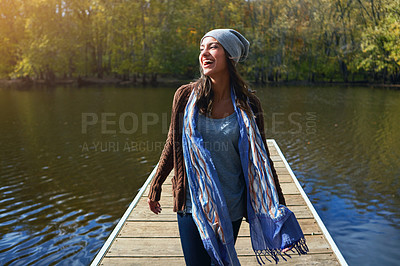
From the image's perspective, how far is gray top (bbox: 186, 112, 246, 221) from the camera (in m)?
1.88

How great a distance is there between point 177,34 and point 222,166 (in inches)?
1617

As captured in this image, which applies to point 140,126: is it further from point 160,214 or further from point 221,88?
point 221,88

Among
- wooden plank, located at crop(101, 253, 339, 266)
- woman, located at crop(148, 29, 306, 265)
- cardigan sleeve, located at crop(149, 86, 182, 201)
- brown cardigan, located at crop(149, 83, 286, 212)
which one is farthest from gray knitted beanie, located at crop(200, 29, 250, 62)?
wooden plank, located at crop(101, 253, 339, 266)

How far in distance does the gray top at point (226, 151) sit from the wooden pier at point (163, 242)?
163cm

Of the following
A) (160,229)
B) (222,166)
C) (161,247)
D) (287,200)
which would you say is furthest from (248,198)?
(287,200)

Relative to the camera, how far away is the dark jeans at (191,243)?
190cm

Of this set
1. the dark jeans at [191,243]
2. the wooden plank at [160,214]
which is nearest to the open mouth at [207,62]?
the dark jeans at [191,243]

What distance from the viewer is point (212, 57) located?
1862 mm

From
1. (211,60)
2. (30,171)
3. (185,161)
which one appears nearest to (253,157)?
(185,161)

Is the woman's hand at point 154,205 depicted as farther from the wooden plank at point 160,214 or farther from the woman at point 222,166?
the wooden plank at point 160,214

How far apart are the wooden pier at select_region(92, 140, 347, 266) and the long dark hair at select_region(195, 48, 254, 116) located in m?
1.90

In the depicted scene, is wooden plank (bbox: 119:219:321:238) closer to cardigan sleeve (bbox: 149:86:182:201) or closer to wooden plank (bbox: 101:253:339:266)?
wooden plank (bbox: 101:253:339:266)

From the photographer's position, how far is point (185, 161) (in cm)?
192

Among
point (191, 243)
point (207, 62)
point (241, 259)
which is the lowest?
point (241, 259)
